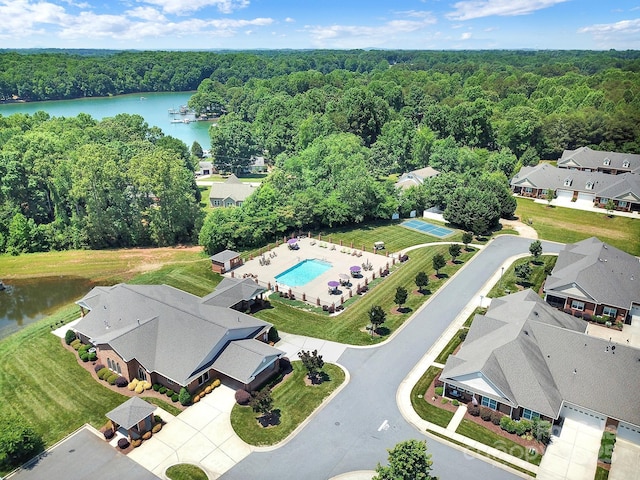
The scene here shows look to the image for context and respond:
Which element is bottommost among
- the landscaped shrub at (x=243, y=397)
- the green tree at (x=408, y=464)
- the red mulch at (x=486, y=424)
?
the red mulch at (x=486, y=424)

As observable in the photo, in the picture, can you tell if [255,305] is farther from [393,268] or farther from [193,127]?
[193,127]

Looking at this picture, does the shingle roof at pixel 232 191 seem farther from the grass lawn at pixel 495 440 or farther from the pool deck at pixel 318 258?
the grass lawn at pixel 495 440

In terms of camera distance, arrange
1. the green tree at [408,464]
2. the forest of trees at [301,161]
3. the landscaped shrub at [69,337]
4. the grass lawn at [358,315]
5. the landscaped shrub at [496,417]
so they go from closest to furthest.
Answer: the green tree at [408,464]
the landscaped shrub at [496,417]
the landscaped shrub at [69,337]
the grass lawn at [358,315]
the forest of trees at [301,161]

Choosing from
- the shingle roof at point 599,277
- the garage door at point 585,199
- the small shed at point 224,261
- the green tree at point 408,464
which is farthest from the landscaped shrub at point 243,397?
the garage door at point 585,199

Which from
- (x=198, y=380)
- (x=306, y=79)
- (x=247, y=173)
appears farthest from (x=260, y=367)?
(x=306, y=79)

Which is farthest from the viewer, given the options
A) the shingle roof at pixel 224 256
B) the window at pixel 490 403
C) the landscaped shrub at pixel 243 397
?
the shingle roof at pixel 224 256

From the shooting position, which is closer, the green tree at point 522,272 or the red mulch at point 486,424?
the red mulch at point 486,424
